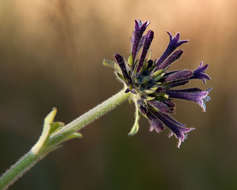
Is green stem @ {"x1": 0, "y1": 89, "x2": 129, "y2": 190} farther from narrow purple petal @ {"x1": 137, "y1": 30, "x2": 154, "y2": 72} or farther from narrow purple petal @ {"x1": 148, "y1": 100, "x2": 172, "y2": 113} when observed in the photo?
narrow purple petal @ {"x1": 137, "y1": 30, "x2": 154, "y2": 72}

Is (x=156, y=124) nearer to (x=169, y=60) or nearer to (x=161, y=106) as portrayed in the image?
(x=161, y=106)

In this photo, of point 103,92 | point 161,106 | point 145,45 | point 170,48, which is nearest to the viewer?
point 161,106

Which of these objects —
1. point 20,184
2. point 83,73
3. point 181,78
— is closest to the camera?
point 181,78

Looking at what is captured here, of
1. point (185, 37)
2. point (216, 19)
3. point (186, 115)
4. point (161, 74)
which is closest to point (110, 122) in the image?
point (186, 115)

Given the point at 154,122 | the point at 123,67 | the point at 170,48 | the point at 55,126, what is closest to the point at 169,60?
the point at 170,48

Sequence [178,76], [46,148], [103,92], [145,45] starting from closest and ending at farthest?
[46,148], [178,76], [145,45], [103,92]

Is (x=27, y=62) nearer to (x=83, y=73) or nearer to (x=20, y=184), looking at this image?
(x=83, y=73)
